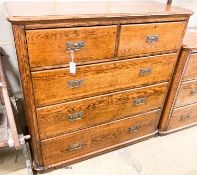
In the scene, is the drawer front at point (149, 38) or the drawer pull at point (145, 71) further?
the drawer pull at point (145, 71)

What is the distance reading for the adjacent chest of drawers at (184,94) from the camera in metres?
1.54

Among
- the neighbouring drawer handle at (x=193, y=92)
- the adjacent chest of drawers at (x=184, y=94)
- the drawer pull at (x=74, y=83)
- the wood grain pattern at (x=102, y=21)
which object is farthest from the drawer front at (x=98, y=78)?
the neighbouring drawer handle at (x=193, y=92)

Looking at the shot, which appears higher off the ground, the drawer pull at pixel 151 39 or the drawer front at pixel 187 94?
the drawer pull at pixel 151 39

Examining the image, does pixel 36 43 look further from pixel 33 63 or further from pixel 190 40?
pixel 190 40

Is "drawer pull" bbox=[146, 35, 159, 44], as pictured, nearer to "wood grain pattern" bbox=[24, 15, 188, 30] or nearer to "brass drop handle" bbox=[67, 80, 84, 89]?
"wood grain pattern" bbox=[24, 15, 188, 30]

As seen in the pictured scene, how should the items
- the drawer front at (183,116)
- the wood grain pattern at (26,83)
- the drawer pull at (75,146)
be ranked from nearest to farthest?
1. the wood grain pattern at (26,83)
2. the drawer pull at (75,146)
3. the drawer front at (183,116)

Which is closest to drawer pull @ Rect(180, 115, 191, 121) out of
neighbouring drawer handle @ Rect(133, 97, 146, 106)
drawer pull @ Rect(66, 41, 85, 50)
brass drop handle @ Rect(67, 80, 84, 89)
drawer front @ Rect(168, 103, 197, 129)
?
drawer front @ Rect(168, 103, 197, 129)

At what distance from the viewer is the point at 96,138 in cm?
156

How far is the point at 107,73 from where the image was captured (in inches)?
51.0

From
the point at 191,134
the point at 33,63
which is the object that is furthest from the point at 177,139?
the point at 33,63

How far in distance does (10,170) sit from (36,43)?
997mm

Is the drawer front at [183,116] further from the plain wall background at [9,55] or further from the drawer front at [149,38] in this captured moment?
the plain wall background at [9,55]

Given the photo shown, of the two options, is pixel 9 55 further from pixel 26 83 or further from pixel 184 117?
pixel 184 117

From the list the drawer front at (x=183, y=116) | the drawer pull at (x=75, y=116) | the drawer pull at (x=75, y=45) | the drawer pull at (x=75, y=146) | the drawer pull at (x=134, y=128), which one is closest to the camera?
the drawer pull at (x=75, y=45)
